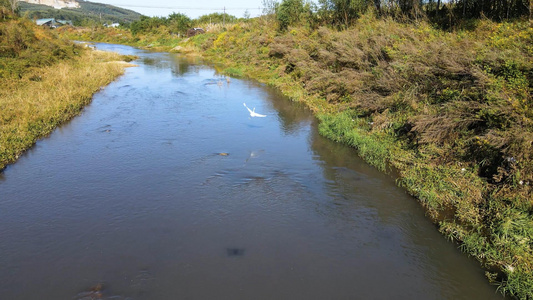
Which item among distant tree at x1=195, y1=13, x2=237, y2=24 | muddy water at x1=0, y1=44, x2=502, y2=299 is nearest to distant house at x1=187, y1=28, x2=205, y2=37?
distant tree at x1=195, y1=13, x2=237, y2=24

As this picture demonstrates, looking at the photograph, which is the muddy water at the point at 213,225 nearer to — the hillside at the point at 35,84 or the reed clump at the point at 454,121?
the reed clump at the point at 454,121

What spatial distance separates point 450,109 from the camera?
31.2ft

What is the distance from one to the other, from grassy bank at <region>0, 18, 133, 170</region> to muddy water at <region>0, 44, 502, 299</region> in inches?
30.5

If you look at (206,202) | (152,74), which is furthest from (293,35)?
(206,202)

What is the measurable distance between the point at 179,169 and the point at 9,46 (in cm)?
1677

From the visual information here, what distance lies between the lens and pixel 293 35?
26453mm

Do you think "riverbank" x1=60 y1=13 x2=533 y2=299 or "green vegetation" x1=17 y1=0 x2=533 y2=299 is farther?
"green vegetation" x1=17 y1=0 x2=533 y2=299

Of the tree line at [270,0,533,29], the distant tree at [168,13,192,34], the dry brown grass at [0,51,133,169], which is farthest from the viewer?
the distant tree at [168,13,192,34]

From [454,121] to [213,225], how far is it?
21.9 feet

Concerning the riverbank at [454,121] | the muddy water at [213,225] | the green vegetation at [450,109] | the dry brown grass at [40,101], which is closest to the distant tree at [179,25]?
the dry brown grass at [40,101]

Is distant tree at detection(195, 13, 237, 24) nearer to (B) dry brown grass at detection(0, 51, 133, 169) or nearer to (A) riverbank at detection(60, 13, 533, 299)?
(B) dry brown grass at detection(0, 51, 133, 169)

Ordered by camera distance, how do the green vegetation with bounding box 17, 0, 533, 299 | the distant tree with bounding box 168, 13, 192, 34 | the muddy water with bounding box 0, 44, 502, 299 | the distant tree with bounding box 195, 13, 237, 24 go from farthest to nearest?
1. the distant tree with bounding box 195, 13, 237, 24
2. the distant tree with bounding box 168, 13, 192, 34
3. the green vegetation with bounding box 17, 0, 533, 299
4. the muddy water with bounding box 0, 44, 502, 299

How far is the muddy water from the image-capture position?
5887 mm

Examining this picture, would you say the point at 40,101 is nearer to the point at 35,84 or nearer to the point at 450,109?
the point at 35,84
